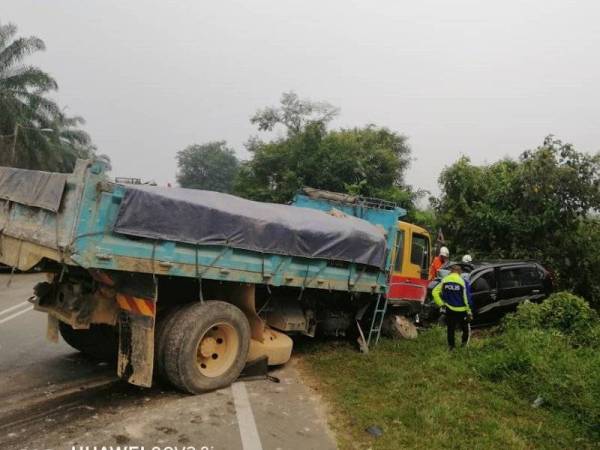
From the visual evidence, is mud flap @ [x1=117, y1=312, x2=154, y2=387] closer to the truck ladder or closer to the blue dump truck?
the blue dump truck

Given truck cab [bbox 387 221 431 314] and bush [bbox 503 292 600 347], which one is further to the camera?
bush [bbox 503 292 600 347]

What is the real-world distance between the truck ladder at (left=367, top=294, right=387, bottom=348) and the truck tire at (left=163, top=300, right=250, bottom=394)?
2945 mm

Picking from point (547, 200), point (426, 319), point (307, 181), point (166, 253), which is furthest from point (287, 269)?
point (307, 181)

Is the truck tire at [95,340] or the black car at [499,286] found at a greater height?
the black car at [499,286]

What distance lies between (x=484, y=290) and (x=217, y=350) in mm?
6937

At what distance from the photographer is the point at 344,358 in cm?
760

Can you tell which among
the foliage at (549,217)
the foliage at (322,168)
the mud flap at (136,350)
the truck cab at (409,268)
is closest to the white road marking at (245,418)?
the mud flap at (136,350)

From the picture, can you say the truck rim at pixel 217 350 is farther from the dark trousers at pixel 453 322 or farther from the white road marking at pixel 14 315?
the white road marking at pixel 14 315

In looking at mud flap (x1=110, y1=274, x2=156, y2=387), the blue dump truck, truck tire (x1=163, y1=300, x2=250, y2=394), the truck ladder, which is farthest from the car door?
mud flap (x1=110, y1=274, x2=156, y2=387)

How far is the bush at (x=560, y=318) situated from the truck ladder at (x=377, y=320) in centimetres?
252

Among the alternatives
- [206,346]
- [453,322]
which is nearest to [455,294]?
[453,322]

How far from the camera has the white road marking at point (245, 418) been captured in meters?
4.41

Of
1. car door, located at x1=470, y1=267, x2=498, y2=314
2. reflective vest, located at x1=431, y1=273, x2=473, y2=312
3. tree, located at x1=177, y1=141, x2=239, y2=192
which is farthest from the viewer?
tree, located at x1=177, y1=141, x2=239, y2=192

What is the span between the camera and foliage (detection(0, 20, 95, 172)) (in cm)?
2306
